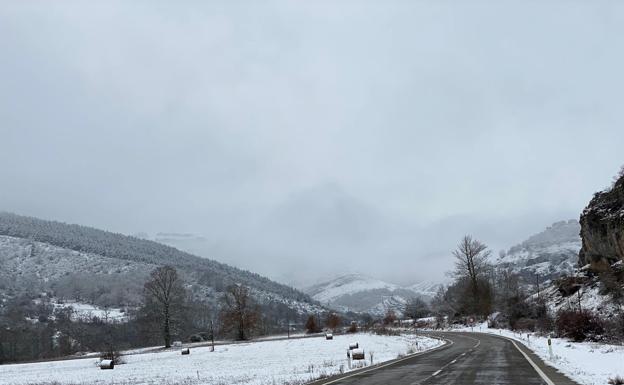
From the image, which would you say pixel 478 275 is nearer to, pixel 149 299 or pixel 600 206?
pixel 600 206

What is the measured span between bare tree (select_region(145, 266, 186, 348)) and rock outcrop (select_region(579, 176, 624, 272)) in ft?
198

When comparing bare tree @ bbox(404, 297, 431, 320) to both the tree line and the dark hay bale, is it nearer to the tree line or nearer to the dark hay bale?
the tree line

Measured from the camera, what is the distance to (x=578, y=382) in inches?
654

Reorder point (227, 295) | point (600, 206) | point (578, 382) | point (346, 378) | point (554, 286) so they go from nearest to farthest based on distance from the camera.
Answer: point (578, 382) → point (346, 378) → point (600, 206) → point (554, 286) → point (227, 295)

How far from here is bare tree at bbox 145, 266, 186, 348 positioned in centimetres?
8200

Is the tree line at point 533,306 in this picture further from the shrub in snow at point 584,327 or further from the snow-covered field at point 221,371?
the snow-covered field at point 221,371

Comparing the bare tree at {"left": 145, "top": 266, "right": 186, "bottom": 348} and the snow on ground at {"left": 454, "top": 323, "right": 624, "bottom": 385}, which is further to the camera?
the bare tree at {"left": 145, "top": 266, "right": 186, "bottom": 348}

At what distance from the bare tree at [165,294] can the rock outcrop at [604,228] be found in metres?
60.3

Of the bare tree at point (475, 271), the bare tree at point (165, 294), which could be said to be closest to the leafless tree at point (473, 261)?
the bare tree at point (475, 271)

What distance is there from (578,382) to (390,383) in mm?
6099

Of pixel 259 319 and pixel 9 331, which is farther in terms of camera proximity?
pixel 9 331

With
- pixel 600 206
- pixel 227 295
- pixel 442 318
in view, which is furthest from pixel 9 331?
pixel 600 206

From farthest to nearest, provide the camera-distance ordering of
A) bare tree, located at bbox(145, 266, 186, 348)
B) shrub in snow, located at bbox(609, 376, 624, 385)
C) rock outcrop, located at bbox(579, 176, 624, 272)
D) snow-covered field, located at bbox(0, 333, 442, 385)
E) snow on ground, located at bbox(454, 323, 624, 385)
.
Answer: bare tree, located at bbox(145, 266, 186, 348)
rock outcrop, located at bbox(579, 176, 624, 272)
snow-covered field, located at bbox(0, 333, 442, 385)
snow on ground, located at bbox(454, 323, 624, 385)
shrub in snow, located at bbox(609, 376, 624, 385)

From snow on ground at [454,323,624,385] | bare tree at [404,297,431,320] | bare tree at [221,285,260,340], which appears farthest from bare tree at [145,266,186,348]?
bare tree at [404,297,431,320]
